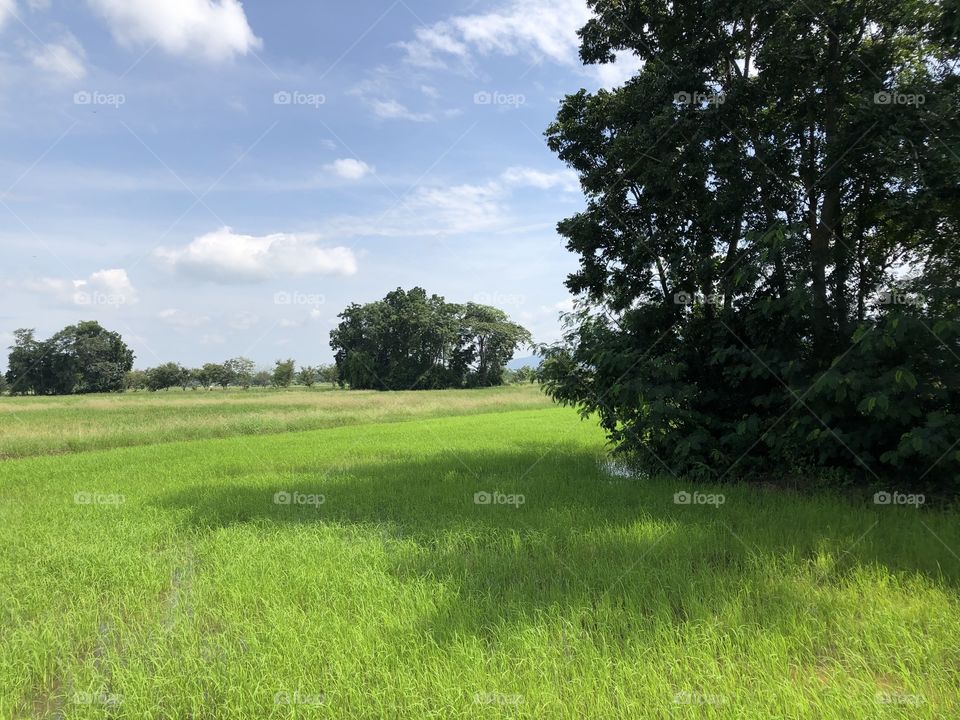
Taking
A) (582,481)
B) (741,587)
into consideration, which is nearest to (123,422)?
(582,481)

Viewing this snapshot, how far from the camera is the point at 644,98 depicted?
1040 cm

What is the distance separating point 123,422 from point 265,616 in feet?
88.9

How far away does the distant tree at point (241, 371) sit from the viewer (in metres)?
122

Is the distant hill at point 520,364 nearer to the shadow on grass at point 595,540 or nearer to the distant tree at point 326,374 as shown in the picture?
the shadow on grass at point 595,540

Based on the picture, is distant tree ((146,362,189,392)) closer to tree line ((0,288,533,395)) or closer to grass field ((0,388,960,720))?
tree line ((0,288,533,395))

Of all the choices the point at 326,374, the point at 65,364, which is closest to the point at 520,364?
the point at 326,374

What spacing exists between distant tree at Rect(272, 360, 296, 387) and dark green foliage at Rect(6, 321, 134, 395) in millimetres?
29870

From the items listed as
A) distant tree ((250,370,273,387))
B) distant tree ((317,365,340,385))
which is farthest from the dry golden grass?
distant tree ((250,370,273,387))

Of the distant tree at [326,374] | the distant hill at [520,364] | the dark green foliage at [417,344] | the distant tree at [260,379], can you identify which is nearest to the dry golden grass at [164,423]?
the distant hill at [520,364]

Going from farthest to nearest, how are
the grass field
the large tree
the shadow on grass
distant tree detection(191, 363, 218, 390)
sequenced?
1. distant tree detection(191, 363, 218, 390)
2. the large tree
3. the shadow on grass
4. the grass field

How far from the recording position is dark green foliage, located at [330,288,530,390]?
277 feet

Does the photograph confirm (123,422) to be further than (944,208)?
Yes

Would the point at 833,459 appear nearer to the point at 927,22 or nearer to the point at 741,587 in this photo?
the point at 741,587

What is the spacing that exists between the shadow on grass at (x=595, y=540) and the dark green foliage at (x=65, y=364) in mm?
87041
